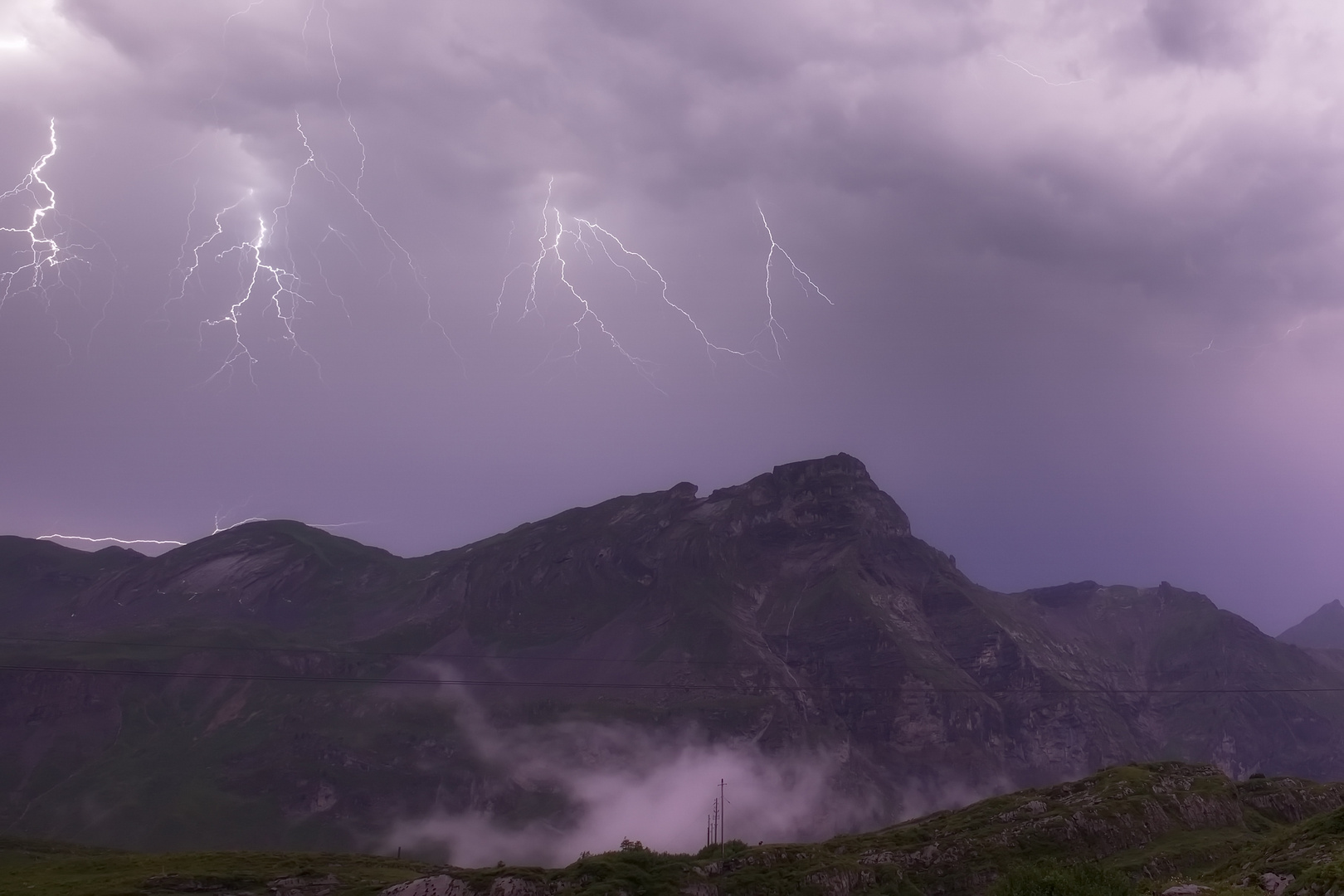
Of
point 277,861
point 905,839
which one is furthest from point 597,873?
point 277,861

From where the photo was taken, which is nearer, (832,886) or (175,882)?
(832,886)

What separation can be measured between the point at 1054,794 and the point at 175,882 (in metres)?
94.1

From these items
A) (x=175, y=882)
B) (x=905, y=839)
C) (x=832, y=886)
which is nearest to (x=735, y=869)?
(x=832, y=886)

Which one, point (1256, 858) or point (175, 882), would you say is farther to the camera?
point (175, 882)

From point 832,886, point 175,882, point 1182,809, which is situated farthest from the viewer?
point 1182,809

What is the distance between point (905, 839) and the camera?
117m

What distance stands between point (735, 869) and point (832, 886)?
30.8 ft

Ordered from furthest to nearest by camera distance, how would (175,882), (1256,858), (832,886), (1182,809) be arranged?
(1182,809) → (175,882) → (832,886) → (1256,858)

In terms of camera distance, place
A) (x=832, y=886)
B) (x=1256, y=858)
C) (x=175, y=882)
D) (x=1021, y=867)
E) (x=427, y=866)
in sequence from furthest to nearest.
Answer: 1. (x=427, y=866)
2. (x=175, y=882)
3. (x=832, y=886)
4. (x=1256, y=858)
5. (x=1021, y=867)

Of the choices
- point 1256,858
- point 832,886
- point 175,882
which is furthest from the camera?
point 175,882

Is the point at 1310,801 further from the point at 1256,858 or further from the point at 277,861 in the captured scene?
the point at 277,861

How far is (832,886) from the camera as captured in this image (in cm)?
10419

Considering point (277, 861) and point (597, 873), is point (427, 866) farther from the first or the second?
point (597, 873)

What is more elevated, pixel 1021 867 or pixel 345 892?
pixel 1021 867
